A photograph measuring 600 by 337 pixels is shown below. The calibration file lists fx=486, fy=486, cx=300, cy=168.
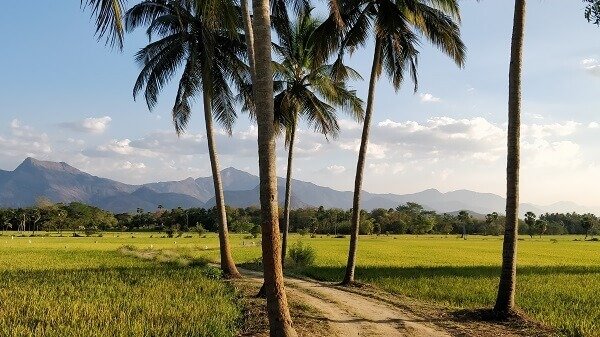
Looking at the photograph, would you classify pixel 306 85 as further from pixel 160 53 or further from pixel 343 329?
pixel 343 329

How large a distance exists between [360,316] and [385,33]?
9.90 meters

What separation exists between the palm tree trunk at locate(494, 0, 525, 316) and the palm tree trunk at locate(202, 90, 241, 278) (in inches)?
427

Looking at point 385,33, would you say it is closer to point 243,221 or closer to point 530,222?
point 243,221

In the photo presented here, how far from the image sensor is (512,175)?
11.7m

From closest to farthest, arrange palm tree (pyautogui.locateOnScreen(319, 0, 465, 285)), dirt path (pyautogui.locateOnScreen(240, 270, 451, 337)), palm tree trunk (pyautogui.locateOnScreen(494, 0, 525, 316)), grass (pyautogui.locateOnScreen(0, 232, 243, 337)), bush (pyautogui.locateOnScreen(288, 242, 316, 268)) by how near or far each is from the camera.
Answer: grass (pyautogui.locateOnScreen(0, 232, 243, 337)) < dirt path (pyautogui.locateOnScreen(240, 270, 451, 337)) < palm tree trunk (pyautogui.locateOnScreen(494, 0, 525, 316)) < palm tree (pyautogui.locateOnScreen(319, 0, 465, 285)) < bush (pyautogui.locateOnScreen(288, 242, 316, 268))

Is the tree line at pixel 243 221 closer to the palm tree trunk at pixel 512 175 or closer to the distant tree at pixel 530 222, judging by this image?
the distant tree at pixel 530 222

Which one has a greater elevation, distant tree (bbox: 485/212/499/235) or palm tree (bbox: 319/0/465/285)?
palm tree (bbox: 319/0/465/285)

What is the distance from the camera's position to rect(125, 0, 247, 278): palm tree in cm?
1978

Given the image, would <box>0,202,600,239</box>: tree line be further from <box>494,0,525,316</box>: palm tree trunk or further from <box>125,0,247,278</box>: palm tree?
<box>494,0,525,316</box>: palm tree trunk

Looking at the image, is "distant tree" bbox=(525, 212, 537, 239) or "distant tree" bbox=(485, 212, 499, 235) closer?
"distant tree" bbox=(525, 212, 537, 239)

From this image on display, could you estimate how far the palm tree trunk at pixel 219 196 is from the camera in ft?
64.1

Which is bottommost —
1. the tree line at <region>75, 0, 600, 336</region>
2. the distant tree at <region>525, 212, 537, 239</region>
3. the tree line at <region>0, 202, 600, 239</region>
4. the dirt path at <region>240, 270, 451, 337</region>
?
the tree line at <region>0, 202, 600, 239</region>

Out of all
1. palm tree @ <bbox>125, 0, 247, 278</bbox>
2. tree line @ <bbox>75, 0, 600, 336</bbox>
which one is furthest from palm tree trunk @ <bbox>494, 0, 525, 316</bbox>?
palm tree @ <bbox>125, 0, 247, 278</bbox>

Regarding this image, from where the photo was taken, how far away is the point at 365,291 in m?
15.9
